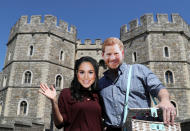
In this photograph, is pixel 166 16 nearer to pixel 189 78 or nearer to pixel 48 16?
pixel 189 78

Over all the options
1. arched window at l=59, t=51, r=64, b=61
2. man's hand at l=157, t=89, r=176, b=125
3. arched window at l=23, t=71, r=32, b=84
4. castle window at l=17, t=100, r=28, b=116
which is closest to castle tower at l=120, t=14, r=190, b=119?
arched window at l=59, t=51, r=64, b=61

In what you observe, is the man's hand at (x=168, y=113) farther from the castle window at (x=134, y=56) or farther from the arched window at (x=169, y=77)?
the castle window at (x=134, y=56)

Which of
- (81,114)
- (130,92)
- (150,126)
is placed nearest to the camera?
(150,126)

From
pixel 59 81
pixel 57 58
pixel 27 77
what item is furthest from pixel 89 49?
pixel 27 77

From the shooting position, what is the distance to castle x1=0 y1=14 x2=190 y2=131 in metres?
14.1

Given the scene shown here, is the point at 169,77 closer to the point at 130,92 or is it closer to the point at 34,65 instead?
the point at 34,65

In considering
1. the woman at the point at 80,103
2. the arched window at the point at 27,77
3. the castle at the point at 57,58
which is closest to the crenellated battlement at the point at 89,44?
the castle at the point at 57,58

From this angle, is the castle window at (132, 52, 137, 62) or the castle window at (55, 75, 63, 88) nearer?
the castle window at (55, 75, 63, 88)

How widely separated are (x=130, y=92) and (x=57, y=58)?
14.7 metres

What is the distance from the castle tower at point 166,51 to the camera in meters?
14.1

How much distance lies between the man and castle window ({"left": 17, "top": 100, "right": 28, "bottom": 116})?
13359 mm

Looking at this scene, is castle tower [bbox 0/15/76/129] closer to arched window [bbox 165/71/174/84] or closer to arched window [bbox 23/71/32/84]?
arched window [bbox 23/71/32/84]

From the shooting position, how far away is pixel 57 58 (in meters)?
16.2

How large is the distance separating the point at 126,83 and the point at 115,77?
0.74 feet
